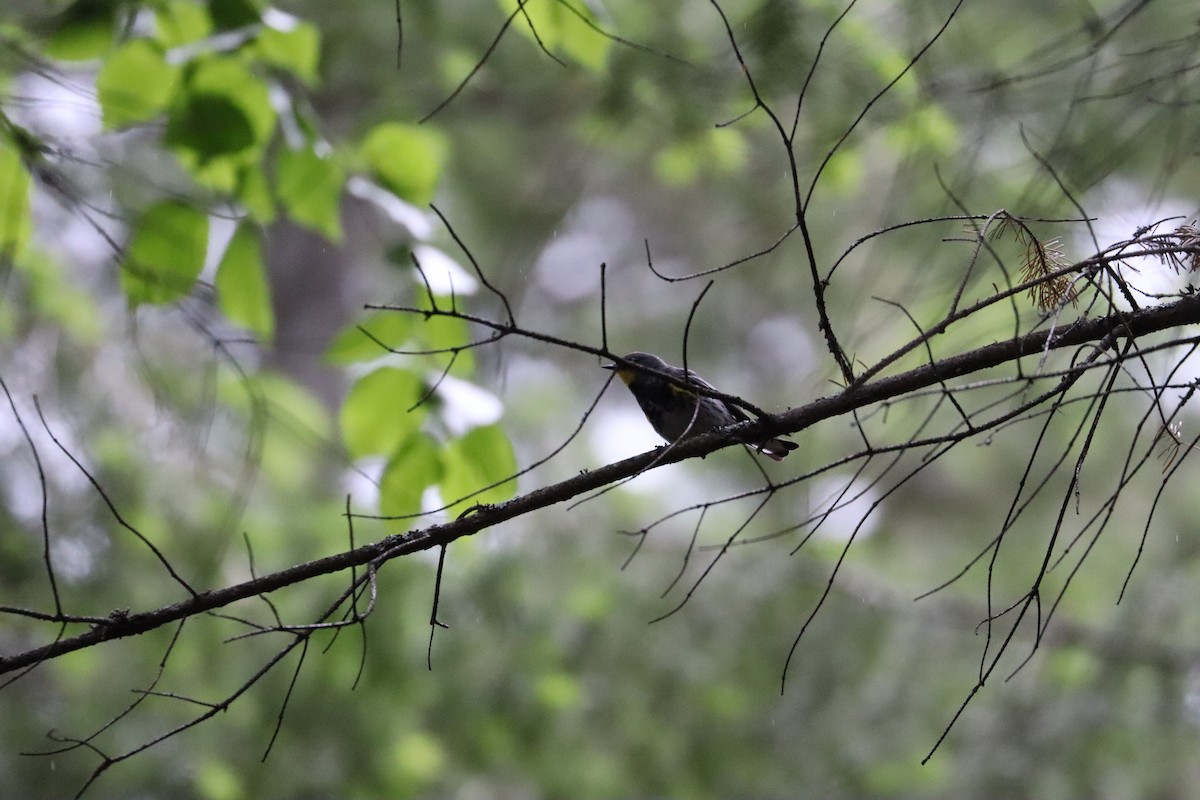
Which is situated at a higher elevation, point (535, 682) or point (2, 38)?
point (2, 38)

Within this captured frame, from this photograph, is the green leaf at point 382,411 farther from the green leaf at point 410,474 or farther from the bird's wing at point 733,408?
the bird's wing at point 733,408

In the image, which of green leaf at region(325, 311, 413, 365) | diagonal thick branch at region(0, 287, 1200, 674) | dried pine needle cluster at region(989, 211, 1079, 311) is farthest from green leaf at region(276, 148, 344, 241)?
dried pine needle cluster at region(989, 211, 1079, 311)

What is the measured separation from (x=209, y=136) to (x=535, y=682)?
2.68m

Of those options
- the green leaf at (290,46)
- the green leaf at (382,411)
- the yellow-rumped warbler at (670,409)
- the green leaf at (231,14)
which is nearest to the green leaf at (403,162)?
the green leaf at (290,46)

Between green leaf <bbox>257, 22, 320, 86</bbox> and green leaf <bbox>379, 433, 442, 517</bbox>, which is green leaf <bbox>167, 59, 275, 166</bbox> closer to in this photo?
green leaf <bbox>257, 22, 320, 86</bbox>

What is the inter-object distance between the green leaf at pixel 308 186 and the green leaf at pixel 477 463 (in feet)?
2.30

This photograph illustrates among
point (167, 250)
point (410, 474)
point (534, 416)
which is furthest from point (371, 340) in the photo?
point (534, 416)

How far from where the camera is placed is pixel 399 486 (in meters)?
1.90

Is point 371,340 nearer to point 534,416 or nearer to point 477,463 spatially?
point 477,463

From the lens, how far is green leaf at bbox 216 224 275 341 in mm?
2047

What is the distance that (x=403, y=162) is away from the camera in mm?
2352

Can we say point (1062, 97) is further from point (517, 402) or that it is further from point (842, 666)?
point (517, 402)

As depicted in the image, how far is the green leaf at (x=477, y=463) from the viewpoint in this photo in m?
1.85

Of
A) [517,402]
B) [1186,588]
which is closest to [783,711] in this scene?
[1186,588]
